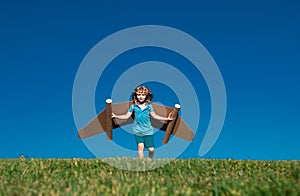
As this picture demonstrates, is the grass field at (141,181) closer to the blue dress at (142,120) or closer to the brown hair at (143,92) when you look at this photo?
the blue dress at (142,120)

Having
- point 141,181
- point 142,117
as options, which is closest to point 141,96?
point 142,117

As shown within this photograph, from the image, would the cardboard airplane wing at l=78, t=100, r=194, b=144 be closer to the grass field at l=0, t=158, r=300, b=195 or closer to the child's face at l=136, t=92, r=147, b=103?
the child's face at l=136, t=92, r=147, b=103

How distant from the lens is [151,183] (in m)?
5.51

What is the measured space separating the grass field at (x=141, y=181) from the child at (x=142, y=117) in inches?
173

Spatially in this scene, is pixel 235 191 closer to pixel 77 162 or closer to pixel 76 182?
pixel 76 182

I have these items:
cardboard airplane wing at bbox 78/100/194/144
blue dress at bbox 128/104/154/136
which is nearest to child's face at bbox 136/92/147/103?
blue dress at bbox 128/104/154/136

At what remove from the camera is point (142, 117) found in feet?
42.3

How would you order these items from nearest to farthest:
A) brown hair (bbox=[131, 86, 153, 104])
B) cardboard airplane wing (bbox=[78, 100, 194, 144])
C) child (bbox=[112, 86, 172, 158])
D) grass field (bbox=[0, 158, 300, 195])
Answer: grass field (bbox=[0, 158, 300, 195]) < child (bbox=[112, 86, 172, 158]) < brown hair (bbox=[131, 86, 153, 104]) < cardboard airplane wing (bbox=[78, 100, 194, 144])

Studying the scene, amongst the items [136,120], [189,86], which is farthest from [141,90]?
[189,86]

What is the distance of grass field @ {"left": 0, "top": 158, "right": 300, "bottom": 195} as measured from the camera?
188 inches

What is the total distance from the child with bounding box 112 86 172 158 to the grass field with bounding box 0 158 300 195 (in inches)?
173

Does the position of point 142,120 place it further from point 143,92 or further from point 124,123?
point 143,92

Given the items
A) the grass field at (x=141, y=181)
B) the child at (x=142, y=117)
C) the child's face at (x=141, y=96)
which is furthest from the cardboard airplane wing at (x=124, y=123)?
the grass field at (x=141, y=181)

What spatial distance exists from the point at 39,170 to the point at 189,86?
15.6 feet
